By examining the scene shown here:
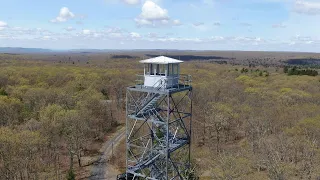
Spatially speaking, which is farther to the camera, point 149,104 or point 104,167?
point 104,167

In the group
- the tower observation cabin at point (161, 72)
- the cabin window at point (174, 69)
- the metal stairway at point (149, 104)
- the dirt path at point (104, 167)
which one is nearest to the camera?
the tower observation cabin at point (161, 72)

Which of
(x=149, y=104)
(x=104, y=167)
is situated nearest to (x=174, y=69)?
(x=149, y=104)

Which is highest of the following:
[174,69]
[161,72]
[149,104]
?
[174,69]

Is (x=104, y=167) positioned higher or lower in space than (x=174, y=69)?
lower

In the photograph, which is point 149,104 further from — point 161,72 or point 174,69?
point 174,69

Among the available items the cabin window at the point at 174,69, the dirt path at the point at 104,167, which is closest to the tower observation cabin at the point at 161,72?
the cabin window at the point at 174,69

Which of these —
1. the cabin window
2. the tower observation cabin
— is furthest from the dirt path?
the cabin window

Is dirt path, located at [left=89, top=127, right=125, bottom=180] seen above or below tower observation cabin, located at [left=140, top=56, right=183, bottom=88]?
below

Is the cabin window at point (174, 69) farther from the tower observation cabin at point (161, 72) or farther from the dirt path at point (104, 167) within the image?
the dirt path at point (104, 167)

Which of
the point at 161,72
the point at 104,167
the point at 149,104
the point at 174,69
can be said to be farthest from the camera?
the point at 104,167

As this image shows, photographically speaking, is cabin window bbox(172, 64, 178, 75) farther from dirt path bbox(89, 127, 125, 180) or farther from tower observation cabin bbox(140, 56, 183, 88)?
dirt path bbox(89, 127, 125, 180)

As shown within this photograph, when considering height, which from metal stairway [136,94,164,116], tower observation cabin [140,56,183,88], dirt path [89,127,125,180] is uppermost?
tower observation cabin [140,56,183,88]
